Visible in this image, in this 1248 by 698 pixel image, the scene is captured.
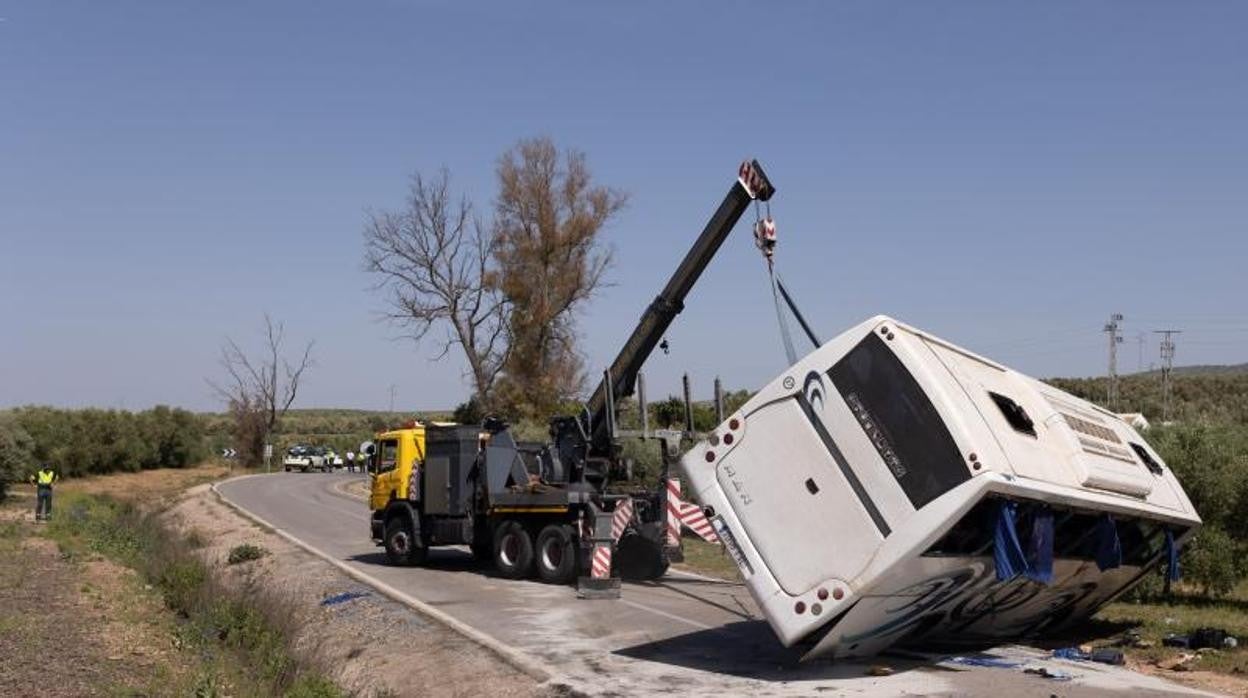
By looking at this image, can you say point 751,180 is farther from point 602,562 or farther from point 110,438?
point 110,438

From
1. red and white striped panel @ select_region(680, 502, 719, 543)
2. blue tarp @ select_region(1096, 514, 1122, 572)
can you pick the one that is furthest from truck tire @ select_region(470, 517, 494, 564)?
blue tarp @ select_region(1096, 514, 1122, 572)

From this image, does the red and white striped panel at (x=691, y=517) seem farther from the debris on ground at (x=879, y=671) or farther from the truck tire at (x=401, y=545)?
the truck tire at (x=401, y=545)

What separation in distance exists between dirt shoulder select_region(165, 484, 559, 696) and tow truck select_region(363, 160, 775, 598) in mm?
2081

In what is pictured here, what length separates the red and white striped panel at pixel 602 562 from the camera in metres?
17.7

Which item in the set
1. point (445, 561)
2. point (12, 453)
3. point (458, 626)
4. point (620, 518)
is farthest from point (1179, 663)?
point (12, 453)

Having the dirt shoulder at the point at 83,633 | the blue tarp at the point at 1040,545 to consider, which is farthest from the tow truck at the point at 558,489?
the blue tarp at the point at 1040,545

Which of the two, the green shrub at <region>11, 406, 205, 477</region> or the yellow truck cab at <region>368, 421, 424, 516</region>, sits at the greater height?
the green shrub at <region>11, 406, 205, 477</region>

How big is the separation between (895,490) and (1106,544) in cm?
311

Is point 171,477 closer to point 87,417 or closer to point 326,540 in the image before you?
point 87,417

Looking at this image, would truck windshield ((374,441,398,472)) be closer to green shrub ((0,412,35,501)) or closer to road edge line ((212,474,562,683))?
road edge line ((212,474,562,683))

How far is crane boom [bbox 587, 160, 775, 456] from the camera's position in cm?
1770

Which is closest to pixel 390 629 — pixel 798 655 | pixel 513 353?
pixel 798 655

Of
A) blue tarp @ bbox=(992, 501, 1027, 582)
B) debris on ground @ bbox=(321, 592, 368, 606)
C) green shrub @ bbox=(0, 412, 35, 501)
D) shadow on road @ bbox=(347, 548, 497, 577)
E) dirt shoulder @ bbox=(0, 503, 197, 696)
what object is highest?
green shrub @ bbox=(0, 412, 35, 501)

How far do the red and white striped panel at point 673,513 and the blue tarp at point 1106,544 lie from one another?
7.84 meters
